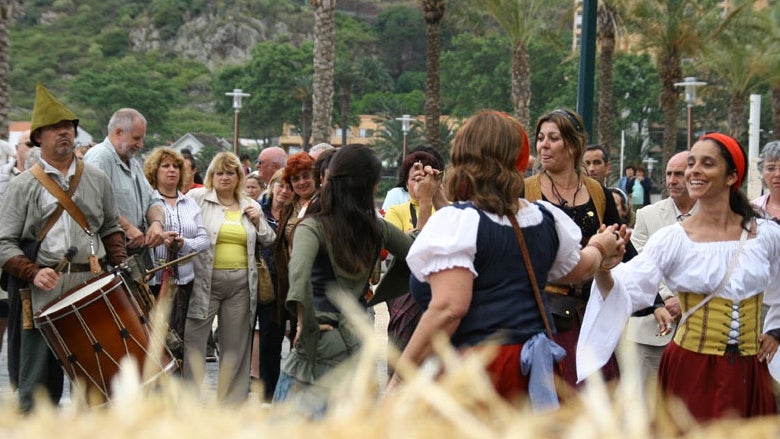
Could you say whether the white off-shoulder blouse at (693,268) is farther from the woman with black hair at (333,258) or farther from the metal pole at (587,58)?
the metal pole at (587,58)

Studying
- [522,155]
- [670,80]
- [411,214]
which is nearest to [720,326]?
[522,155]

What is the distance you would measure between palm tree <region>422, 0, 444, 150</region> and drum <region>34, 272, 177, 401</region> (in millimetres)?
21374

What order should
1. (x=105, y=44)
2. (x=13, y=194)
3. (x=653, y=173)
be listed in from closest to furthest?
1. (x=13, y=194)
2. (x=653, y=173)
3. (x=105, y=44)

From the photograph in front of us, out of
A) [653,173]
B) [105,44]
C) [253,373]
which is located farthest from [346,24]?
[253,373]

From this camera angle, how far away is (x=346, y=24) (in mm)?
172125

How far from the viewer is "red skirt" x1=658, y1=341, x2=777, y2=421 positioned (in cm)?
495

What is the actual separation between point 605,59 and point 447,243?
33044 millimetres

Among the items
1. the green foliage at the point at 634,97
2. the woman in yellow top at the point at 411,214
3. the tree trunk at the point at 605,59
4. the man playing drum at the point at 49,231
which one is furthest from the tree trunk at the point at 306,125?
the man playing drum at the point at 49,231

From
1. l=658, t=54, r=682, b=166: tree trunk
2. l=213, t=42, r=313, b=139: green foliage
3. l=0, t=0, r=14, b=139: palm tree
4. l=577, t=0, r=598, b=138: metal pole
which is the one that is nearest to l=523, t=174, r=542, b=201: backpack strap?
l=577, t=0, r=598, b=138: metal pole

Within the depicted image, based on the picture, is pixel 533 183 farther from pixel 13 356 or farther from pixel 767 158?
pixel 13 356

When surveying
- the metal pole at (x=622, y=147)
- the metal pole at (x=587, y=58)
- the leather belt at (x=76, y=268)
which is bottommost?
the metal pole at (x=622, y=147)

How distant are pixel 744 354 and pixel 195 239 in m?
4.28

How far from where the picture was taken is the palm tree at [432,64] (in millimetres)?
28209

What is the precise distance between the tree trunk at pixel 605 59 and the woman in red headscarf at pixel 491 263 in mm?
29091
